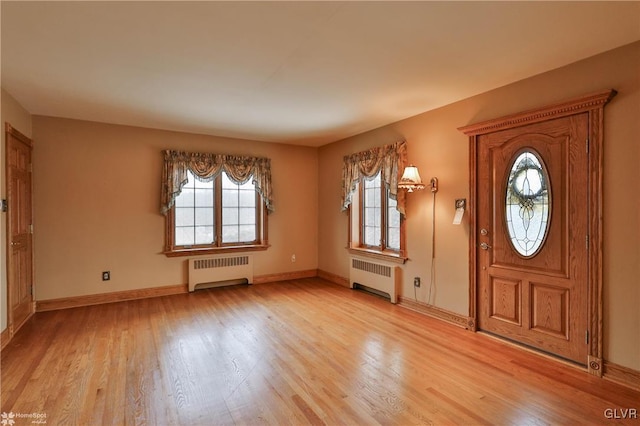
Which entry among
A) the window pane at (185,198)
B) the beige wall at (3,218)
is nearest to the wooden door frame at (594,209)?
the window pane at (185,198)

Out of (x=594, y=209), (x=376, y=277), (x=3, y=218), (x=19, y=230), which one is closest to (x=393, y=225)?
(x=376, y=277)

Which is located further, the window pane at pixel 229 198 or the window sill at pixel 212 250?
the window pane at pixel 229 198

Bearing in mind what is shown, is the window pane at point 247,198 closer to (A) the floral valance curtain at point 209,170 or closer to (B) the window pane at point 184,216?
(A) the floral valance curtain at point 209,170

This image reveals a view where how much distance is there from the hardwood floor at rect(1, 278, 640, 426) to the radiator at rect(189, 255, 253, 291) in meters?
1.15

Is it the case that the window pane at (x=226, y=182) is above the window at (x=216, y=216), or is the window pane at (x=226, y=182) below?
above

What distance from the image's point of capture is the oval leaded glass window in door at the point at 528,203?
9.81 feet

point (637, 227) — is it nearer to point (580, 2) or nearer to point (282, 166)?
point (580, 2)

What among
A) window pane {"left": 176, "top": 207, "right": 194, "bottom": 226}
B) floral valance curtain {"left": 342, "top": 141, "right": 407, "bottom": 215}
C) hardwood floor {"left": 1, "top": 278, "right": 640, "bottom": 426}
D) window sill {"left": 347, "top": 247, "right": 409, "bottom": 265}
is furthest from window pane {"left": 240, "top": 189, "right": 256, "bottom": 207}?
hardwood floor {"left": 1, "top": 278, "right": 640, "bottom": 426}

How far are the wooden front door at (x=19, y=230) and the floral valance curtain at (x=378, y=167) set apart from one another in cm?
422

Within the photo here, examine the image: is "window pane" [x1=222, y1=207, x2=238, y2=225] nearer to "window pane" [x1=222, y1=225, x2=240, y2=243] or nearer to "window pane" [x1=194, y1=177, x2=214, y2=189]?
"window pane" [x1=222, y1=225, x2=240, y2=243]

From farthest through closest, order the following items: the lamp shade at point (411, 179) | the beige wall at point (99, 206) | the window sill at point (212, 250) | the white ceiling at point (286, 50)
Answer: the window sill at point (212, 250) < the beige wall at point (99, 206) < the lamp shade at point (411, 179) < the white ceiling at point (286, 50)

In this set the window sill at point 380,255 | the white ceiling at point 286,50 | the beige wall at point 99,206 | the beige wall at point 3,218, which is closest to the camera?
the white ceiling at point 286,50

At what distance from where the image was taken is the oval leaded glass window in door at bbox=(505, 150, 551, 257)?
299cm

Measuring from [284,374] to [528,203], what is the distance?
2737 millimetres
